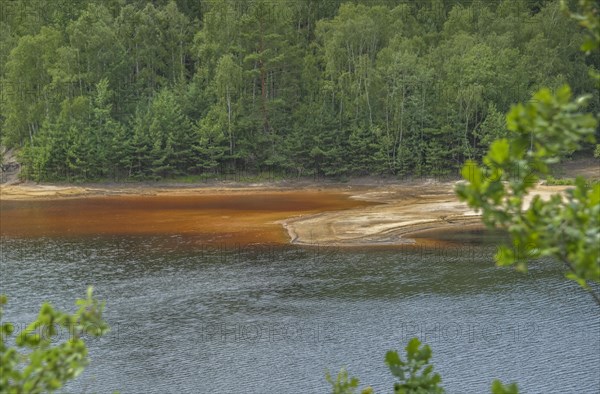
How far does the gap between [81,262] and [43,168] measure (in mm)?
44074

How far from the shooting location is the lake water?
22.5 metres

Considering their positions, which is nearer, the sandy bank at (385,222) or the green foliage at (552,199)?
the green foliage at (552,199)

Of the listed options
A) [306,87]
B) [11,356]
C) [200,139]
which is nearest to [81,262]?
[11,356]

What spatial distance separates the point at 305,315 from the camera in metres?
28.8

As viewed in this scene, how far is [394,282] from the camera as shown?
33.8 meters

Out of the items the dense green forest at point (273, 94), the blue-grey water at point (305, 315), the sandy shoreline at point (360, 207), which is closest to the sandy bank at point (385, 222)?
the sandy shoreline at point (360, 207)

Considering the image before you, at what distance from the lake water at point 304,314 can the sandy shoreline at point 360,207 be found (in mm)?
3941

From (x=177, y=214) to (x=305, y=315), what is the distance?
3180 cm

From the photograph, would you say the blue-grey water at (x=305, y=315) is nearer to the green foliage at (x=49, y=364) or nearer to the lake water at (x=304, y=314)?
the lake water at (x=304, y=314)

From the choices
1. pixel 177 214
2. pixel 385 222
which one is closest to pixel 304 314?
pixel 385 222

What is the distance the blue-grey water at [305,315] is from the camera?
73.9ft

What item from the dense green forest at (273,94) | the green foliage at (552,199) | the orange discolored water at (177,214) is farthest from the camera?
the dense green forest at (273,94)

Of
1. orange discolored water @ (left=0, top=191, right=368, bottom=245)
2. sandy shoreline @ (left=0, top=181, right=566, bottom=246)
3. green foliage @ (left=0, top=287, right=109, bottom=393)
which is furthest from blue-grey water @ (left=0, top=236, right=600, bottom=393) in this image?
green foliage @ (left=0, top=287, right=109, bottom=393)

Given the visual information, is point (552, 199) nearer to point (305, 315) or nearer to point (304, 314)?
point (305, 315)
